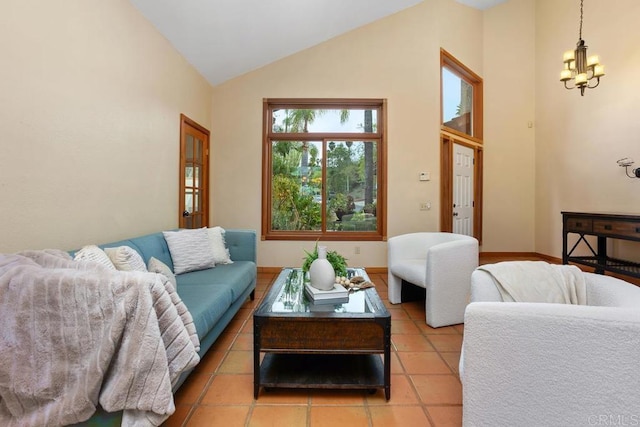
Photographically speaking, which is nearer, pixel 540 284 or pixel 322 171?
pixel 540 284

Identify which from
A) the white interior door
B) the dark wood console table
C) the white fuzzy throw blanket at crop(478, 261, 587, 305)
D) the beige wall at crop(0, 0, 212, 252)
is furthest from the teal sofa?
the dark wood console table

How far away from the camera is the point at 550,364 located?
3.36ft

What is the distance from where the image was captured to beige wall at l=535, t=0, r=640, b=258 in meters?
3.99

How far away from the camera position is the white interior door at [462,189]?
16.8 ft

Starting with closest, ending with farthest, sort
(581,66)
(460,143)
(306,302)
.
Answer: (306,302)
(581,66)
(460,143)

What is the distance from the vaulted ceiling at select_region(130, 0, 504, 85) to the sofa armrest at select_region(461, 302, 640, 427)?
3.46 metres

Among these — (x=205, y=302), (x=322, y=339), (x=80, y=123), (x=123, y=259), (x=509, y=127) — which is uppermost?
(x=509, y=127)

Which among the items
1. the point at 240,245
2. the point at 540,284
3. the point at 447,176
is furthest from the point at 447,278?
the point at 447,176

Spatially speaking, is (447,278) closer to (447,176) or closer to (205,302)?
(205,302)

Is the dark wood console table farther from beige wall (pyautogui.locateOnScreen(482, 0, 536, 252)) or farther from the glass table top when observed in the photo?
the glass table top

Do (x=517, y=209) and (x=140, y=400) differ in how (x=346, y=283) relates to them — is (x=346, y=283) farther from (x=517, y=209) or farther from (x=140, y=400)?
(x=517, y=209)

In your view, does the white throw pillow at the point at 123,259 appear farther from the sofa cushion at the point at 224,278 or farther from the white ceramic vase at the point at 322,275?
the white ceramic vase at the point at 322,275

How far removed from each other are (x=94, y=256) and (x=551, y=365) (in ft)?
6.78

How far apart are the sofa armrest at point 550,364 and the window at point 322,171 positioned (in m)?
3.50
